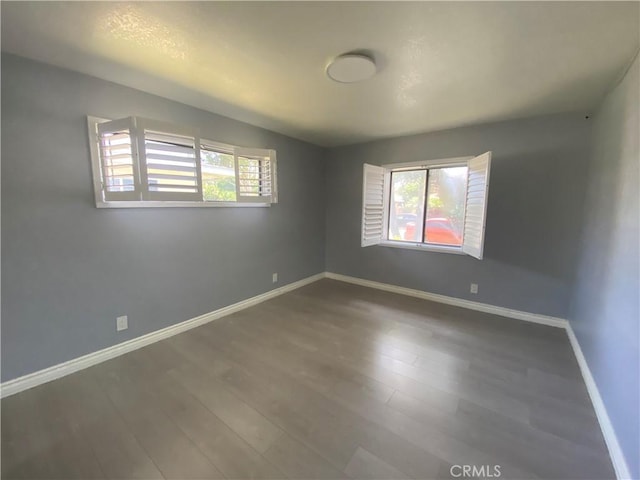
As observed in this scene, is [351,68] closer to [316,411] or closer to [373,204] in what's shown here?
[373,204]

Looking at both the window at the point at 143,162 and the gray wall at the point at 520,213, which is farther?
the gray wall at the point at 520,213

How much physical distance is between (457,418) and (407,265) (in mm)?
2374

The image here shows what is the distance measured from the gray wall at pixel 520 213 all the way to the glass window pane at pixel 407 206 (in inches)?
11.5

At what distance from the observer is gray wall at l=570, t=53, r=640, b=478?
1.33 meters

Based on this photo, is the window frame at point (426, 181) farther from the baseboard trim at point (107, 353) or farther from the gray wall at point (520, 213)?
the baseboard trim at point (107, 353)

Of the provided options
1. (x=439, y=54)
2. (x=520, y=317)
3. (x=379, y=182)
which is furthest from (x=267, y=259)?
(x=520, y=317)

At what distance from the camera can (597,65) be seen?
1760 millimetres

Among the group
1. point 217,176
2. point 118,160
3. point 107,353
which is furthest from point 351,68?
point 107,353

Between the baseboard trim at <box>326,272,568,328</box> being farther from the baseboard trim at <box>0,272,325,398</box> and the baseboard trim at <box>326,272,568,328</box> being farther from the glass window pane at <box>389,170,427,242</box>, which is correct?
the baseboard trim at <box>0,272,325,398</box>

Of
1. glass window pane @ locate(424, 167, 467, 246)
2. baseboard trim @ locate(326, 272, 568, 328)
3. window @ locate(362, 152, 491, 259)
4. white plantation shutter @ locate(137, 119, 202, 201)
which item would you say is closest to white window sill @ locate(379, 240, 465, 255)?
window @ locate(362, 152, 491, 259)

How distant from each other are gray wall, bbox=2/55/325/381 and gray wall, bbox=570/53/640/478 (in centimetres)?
332

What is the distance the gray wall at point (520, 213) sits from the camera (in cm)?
273

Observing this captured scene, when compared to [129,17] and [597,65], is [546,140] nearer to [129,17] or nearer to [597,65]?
[597,65]

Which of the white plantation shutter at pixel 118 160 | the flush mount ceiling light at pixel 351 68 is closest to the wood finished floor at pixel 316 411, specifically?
the white plantation shutter at pixel 118 160
